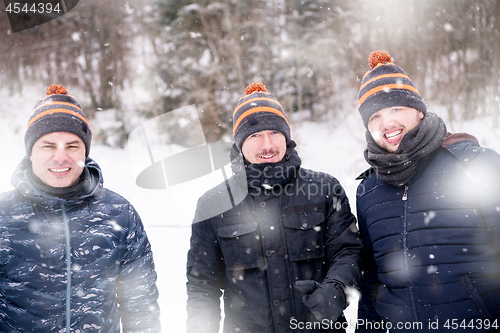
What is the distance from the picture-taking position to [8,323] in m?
1.73

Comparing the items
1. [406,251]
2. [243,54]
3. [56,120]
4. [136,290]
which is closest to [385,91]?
[406,251]

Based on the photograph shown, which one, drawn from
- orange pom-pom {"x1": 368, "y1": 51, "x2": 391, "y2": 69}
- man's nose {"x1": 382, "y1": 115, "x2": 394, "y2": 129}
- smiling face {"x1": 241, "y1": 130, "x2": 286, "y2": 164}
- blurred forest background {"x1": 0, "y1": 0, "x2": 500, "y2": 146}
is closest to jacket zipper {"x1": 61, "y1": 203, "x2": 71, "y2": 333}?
smiling face {"x1": 241, "y1": 130, "x2": 286, "y2": 164}

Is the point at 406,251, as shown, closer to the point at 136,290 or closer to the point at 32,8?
the point at 136,290

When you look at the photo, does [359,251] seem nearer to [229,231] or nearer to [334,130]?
[229,231]

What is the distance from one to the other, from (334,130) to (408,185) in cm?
804

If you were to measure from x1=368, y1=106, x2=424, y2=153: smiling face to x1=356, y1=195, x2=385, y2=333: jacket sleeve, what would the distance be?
19.9 inches

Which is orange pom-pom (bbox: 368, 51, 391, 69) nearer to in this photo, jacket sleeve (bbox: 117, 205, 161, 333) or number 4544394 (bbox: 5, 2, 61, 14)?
jacket sleeve (bbox: 117, 205, 161, 333)

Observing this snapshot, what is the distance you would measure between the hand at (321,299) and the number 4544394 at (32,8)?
37.5 ft

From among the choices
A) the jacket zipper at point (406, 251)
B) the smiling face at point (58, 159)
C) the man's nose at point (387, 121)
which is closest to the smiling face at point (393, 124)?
the man's nose at point (387, 121)

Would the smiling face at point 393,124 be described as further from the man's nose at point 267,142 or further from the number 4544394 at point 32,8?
the number 4544394 at point 32,8

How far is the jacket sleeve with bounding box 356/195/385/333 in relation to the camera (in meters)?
2.04

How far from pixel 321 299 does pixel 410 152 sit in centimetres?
95

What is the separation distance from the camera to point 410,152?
1.80m

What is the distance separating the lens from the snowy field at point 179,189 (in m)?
4.36
